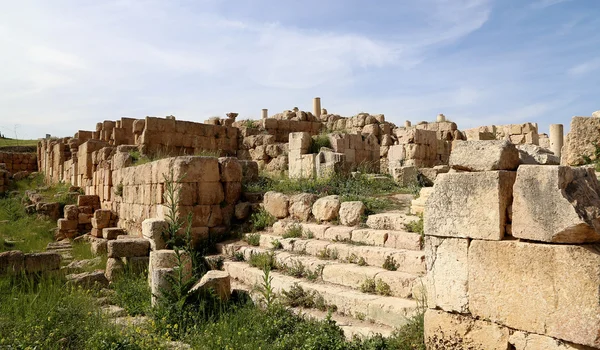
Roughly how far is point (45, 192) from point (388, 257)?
60.8 ft

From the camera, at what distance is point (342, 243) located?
7.05 m

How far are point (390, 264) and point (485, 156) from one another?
231cm

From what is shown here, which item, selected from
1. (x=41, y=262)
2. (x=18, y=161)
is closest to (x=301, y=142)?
(x=41, y=262)

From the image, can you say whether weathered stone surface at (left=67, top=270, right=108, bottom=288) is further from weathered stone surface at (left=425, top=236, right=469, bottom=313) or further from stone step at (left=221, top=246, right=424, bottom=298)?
weathered stone surface at (left=425, top=236, right=469, bottom=313)

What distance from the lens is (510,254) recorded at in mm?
3795

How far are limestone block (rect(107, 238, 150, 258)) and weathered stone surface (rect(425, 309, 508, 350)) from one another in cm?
630

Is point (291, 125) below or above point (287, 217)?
above

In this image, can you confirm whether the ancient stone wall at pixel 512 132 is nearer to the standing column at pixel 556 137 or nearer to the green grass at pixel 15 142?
the standing column at pixel 556 137

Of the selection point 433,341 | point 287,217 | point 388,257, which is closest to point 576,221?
point 433,341

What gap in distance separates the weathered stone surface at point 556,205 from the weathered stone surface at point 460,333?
0.86m

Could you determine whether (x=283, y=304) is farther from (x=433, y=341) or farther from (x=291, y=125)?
(x=291, y=125)

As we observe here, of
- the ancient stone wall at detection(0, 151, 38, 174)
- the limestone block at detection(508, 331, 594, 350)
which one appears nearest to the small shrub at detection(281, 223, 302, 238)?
the limestone block at detection(508, 331, 594, 350)

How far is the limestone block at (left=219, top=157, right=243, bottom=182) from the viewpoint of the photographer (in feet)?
32.5

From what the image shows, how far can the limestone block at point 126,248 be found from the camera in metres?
8.71
